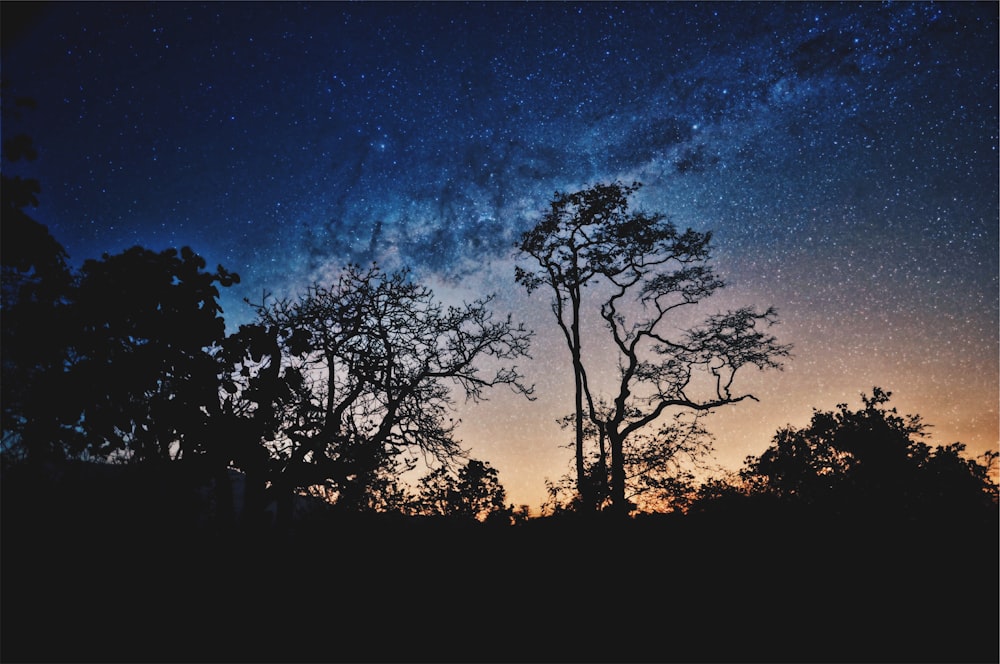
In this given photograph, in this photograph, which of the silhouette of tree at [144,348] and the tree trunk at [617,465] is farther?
the tree trunk at [617,465]

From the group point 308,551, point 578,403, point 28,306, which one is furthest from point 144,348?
point 578,403

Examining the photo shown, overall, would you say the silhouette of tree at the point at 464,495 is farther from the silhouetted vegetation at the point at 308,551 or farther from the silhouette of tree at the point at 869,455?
the silhouette of tree at the point at 869,455

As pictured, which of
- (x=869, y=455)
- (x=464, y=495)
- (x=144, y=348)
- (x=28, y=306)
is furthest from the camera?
(x=869, y=455)

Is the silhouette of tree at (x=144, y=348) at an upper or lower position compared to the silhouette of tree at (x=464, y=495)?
upper

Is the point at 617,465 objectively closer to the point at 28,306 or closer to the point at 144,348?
the point at 144,348

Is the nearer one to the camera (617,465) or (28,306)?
(28,306)

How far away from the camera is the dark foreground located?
5.79m

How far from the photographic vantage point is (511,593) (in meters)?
7.50

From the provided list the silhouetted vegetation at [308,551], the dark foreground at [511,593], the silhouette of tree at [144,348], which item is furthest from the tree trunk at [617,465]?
the silhouette of tree at [144,348]

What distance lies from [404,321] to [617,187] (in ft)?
37.6

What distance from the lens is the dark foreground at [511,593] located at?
19.0 ft

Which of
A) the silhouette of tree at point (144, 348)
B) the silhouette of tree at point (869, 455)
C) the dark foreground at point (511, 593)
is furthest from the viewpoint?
the silhouette of tree at point (869, 455)

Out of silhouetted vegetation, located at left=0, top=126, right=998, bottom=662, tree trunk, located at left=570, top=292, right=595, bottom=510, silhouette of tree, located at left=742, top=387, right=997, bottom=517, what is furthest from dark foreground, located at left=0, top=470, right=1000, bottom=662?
silhouette of tree, located at left=742, top=387, right=997, bottom=517

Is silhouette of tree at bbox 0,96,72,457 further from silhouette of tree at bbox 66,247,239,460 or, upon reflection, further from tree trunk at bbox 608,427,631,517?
tree trunk at bbox 608,427,631,517
